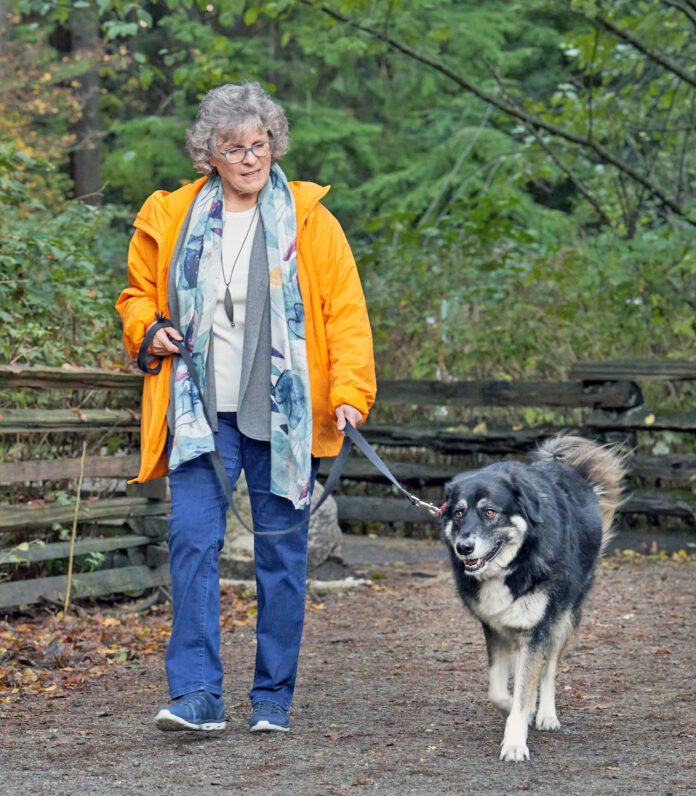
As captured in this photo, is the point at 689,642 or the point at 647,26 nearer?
the point at 689,642

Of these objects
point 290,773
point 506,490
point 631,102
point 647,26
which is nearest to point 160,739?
point 290,773

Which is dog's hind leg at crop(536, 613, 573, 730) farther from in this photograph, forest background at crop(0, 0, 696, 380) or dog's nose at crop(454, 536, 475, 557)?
forest background at crop(0, 0, 696, 380)

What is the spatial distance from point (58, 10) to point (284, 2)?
1.80 meters

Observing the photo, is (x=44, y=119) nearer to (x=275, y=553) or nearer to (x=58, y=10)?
(x=58, y=10)

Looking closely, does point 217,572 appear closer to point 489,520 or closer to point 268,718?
point 268,718

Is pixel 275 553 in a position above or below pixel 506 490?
below

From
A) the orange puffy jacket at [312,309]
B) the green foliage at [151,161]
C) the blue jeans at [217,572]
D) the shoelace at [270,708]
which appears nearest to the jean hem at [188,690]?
the blue jeans at [217,572]

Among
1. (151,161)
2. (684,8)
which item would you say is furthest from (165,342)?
(151,161)

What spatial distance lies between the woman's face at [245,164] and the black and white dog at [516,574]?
1.30 metres

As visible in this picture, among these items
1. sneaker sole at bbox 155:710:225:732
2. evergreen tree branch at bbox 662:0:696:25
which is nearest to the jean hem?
sneaker sole at bbox 155:710:225:732

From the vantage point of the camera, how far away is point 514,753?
4.07 m

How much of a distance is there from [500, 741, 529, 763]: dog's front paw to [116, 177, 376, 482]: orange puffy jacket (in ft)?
4.04

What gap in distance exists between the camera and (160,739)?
14.4 ft

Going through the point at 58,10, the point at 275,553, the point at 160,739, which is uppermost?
the point at 58,10
